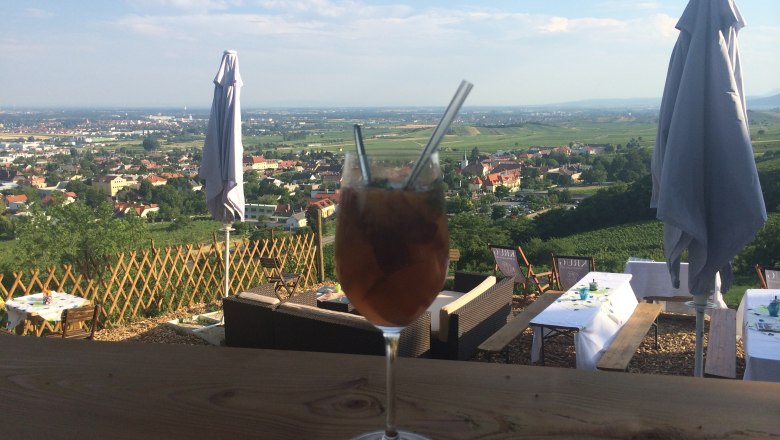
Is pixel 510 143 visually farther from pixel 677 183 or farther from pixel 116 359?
pixel 116 359

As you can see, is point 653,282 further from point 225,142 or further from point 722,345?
point 225,142

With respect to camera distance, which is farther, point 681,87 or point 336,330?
point 336,330

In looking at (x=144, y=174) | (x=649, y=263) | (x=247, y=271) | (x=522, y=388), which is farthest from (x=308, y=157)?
(x=522, y=388)

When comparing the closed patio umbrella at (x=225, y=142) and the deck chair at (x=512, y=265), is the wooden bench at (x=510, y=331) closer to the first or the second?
the deck chair at (x=512, y=265)

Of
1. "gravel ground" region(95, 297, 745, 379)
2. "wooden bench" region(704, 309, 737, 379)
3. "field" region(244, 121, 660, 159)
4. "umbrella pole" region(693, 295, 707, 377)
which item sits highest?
"field" region(244, 121, 660, 159)

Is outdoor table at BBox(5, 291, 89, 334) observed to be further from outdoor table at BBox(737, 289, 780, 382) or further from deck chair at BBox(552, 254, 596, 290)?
outdoor table at BBox(737, 289, 780, 382)

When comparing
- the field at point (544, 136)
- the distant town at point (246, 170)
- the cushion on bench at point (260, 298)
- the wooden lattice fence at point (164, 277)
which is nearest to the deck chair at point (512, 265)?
the distant town at point (246, 170)

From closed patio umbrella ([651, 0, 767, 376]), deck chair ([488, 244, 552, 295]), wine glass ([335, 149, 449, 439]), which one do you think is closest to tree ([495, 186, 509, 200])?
deck chair ([488, 244, 552, 295])
